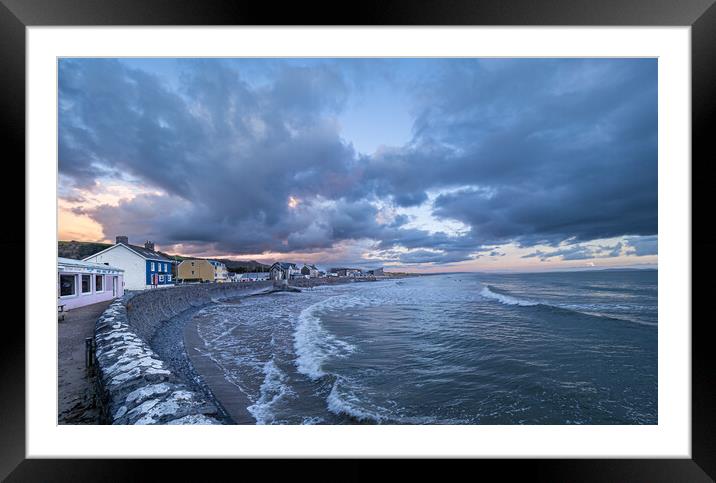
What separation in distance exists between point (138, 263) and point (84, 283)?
2.11 metres

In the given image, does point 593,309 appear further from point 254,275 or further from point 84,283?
point 254,275

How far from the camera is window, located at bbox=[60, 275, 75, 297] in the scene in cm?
464

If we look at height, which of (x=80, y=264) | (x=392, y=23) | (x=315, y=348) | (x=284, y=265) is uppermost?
(x=392, y=23)

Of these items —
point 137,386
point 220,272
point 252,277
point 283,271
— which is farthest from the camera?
point 283,271

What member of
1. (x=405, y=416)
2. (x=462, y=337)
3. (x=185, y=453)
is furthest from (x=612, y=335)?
(x=185, y=453)

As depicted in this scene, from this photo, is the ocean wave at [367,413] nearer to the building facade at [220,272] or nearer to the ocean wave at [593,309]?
the ocean wave at [593,309]

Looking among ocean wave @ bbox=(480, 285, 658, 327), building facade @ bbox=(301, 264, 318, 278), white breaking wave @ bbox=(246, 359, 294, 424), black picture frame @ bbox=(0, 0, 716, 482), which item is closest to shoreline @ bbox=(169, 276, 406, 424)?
white breaking wave @ bbox=(246, 359, 294, 424)

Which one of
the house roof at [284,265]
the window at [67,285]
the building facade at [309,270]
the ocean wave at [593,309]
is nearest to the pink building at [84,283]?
the window at [67,285]

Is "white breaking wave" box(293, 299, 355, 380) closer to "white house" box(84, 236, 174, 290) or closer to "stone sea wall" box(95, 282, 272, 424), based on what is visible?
"stone sea wall" box(95, 282, 272, 424)

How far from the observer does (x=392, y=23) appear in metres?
1.46

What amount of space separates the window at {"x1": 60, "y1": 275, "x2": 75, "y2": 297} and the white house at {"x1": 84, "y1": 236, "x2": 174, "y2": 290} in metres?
A: 0.42

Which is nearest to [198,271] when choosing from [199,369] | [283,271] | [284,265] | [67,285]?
[67,285]

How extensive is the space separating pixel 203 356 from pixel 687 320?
224 inches

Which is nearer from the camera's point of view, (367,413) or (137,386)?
(137,386)
